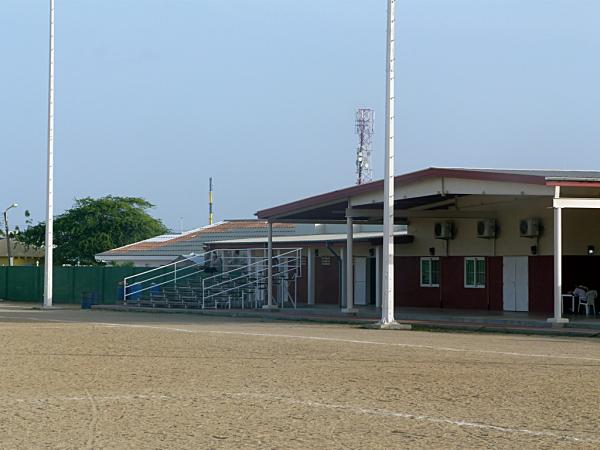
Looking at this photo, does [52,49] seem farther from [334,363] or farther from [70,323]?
[334,363]

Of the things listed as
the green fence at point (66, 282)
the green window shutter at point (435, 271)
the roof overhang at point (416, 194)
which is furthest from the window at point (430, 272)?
the green fence at point (66, 282)

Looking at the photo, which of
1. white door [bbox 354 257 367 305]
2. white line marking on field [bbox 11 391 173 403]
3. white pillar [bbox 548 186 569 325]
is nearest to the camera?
white line marking on field [bbox 11 391 173 403]

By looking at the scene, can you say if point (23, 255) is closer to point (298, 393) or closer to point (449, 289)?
point (449, 289)

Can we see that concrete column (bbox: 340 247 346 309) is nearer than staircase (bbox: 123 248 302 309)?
Yes

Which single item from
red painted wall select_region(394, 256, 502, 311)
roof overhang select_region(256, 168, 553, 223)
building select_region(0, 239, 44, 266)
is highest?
roof overhang select_region(256, 168, 553, 223)

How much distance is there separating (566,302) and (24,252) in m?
68.9

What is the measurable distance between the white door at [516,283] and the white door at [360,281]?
8464mm

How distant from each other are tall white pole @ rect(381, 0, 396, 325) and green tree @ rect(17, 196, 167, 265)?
5650cm

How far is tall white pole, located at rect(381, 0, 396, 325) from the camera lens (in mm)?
29016

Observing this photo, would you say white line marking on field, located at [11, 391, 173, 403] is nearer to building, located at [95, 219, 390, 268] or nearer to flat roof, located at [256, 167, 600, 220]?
flat roof, located at [256, 167, 600, 220]

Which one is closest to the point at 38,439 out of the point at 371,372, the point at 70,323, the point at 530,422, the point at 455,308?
the point at 530,422

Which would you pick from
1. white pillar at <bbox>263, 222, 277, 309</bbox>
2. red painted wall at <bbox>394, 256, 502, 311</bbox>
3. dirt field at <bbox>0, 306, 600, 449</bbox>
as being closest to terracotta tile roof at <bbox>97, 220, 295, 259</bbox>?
red painted wall at <bbox>394, 256, 502, 311</bbox>

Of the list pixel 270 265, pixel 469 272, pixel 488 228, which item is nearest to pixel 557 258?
pixel 488 228

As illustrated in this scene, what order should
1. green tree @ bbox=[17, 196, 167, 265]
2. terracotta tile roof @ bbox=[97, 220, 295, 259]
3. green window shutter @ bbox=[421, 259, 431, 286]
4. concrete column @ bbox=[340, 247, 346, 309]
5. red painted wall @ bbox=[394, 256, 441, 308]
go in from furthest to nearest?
green tree @ bbox=[17, 196, 167, 265] < terracotta tile roof @ bbox=[97, 220, 295, 259] < concrete column @ bbox=[340, 247, 346, 309] < green window shutter @ bbox=[421, 259, 431, 286] < red painted wall @ bbox=[394, 256, 441, 308]
